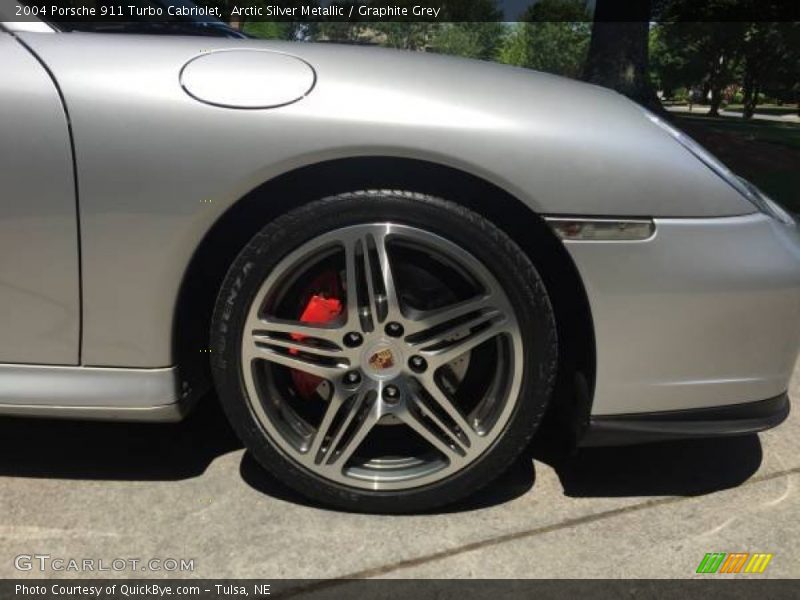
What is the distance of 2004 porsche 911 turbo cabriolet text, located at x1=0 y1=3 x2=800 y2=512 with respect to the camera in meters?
1.86

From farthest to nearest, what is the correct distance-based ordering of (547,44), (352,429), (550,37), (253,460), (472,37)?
(547,44)
(550,37)
(472,37)
(253,460)
(352,429)

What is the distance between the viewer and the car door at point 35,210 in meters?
1.85

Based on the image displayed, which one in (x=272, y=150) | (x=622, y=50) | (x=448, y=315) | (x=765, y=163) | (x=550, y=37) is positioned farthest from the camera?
(x=550, y=37)

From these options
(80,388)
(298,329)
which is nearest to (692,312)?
(298,329)

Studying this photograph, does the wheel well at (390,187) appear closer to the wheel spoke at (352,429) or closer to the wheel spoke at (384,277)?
the wheel spoke at (384,277)

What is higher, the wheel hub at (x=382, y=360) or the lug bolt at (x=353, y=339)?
the lug bolt at (x=353, y=339)

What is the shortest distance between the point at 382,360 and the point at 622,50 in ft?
31.0

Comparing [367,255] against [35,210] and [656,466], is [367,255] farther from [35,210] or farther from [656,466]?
[656,466]

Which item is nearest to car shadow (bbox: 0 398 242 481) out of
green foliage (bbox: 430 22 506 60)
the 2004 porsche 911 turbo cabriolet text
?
the 2004 porsche 911 turbo cabriolet text

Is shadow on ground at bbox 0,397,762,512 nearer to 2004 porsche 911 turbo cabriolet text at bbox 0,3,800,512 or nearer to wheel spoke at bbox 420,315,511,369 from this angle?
2004 porsche 911 turbo cabriolet text at bbox 0,3,800,512

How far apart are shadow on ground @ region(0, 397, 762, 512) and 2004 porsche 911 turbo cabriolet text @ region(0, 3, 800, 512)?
1.04 ft

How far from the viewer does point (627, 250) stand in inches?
74.3

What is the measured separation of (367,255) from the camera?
1.93m

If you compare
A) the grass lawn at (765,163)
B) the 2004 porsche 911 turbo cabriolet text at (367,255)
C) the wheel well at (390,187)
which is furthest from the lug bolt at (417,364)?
the grass lawn at (765,163)
